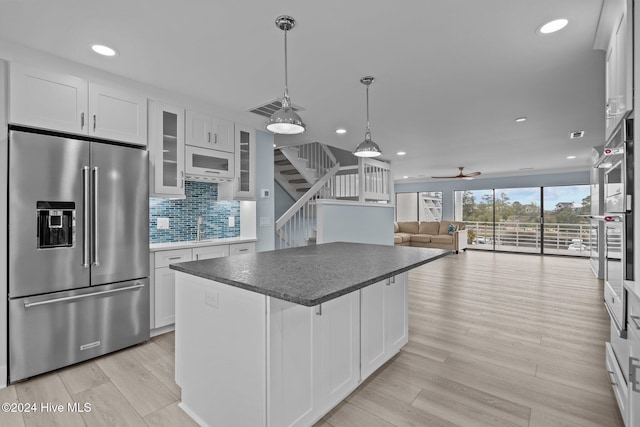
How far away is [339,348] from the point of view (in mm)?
1960

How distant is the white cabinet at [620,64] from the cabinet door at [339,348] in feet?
5.89

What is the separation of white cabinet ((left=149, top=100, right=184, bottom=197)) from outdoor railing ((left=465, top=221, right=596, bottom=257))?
945cm

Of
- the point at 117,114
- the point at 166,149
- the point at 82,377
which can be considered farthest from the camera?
the point at 166,149

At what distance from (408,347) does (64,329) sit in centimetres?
279

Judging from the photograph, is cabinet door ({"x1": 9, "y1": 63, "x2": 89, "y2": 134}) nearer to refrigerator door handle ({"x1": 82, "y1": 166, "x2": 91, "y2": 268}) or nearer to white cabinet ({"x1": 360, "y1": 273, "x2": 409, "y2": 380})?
refrigerator door handle ({"x1": 82, "y1": 166, "x2": 91, "y2": 268})

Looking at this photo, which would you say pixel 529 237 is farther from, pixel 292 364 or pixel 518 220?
pixel 292 364

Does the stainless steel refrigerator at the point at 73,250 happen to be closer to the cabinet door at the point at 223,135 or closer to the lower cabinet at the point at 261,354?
the cabinet door at the point at 223,135

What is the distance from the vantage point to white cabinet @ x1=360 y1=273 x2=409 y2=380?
7.28ft

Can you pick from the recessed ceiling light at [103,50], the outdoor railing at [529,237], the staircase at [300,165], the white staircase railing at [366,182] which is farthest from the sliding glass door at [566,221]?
the recessed ceiling light at [103,50]

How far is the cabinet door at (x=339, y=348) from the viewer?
72.1 inches

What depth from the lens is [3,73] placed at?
7.43 feet

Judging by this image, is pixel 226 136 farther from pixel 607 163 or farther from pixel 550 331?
pixel 550 331

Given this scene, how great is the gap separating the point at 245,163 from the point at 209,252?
1.18 m

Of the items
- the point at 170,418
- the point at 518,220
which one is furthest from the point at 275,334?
the point at 518,220
